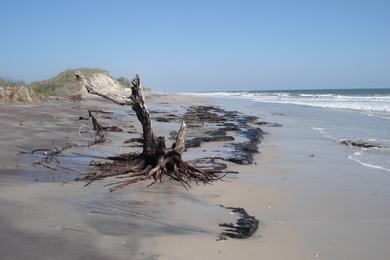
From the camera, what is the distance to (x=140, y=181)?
25.1ft

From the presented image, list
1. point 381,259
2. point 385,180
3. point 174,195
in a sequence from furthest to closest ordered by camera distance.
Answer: point 385,180 < point 174,195 < point 381,259

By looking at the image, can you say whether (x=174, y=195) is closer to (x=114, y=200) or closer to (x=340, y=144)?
(x=114, y=200)

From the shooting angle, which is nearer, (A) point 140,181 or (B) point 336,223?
(B) point 336,223

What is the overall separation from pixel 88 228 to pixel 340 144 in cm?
1003

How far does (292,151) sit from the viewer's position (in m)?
12.1

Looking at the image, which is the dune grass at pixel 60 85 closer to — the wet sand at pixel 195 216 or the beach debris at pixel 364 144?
the beach debris at pixel 364 144

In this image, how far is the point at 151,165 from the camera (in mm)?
8203

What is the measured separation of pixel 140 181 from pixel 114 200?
141 cm

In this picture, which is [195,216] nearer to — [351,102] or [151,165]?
[151,165]

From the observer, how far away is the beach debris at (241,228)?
500 centimetres

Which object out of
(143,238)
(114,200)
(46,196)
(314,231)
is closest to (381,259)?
(314,231)

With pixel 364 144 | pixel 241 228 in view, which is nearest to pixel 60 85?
pixel 364 144

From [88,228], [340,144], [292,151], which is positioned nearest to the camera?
[88,228]

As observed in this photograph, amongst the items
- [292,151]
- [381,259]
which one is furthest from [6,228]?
[292,151]
